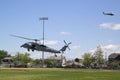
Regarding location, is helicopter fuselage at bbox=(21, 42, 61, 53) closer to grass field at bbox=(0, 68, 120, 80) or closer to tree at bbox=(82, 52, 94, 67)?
grass field at bbox=(0, 68, 120, 80)

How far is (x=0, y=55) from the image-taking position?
629ft

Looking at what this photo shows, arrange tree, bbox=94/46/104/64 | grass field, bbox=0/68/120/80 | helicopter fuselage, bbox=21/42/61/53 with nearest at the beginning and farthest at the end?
grass field, bbox=0/68/120/80 < helicopter fuselage, bbox=21/42/61/53 < tree, bbox=94/46/104/64

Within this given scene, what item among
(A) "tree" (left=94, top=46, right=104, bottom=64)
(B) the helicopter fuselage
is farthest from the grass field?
(A) "tree" (left=94, top=46, right=104, bottom=64)

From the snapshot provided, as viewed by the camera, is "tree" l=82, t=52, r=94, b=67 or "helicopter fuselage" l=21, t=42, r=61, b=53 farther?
"tree" l=82, t=52, r=94, b=67

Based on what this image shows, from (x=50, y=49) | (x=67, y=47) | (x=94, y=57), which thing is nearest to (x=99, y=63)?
(x=94, y=57)

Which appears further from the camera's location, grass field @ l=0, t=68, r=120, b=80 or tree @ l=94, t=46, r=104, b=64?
tree @ l=94, t=46, r=104, b=64

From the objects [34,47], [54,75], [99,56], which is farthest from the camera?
[99,56]

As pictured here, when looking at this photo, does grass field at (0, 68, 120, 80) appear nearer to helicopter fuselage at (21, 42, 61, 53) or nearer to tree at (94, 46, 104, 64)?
helicopter fuselage at (21, 42, 61, 53)

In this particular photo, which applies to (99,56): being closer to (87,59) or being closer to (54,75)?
(87,59)

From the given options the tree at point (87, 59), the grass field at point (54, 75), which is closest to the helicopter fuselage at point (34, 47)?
the grass field at point (54, 75)

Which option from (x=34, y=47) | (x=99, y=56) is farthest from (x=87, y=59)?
(x=34, y=47)

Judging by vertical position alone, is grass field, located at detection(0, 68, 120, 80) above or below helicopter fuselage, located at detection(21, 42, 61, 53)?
below

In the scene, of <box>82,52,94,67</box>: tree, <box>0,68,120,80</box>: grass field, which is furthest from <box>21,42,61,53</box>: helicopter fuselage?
<box>82,52,94,67</box>: tree

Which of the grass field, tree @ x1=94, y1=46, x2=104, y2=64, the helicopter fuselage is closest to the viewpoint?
the grass field
